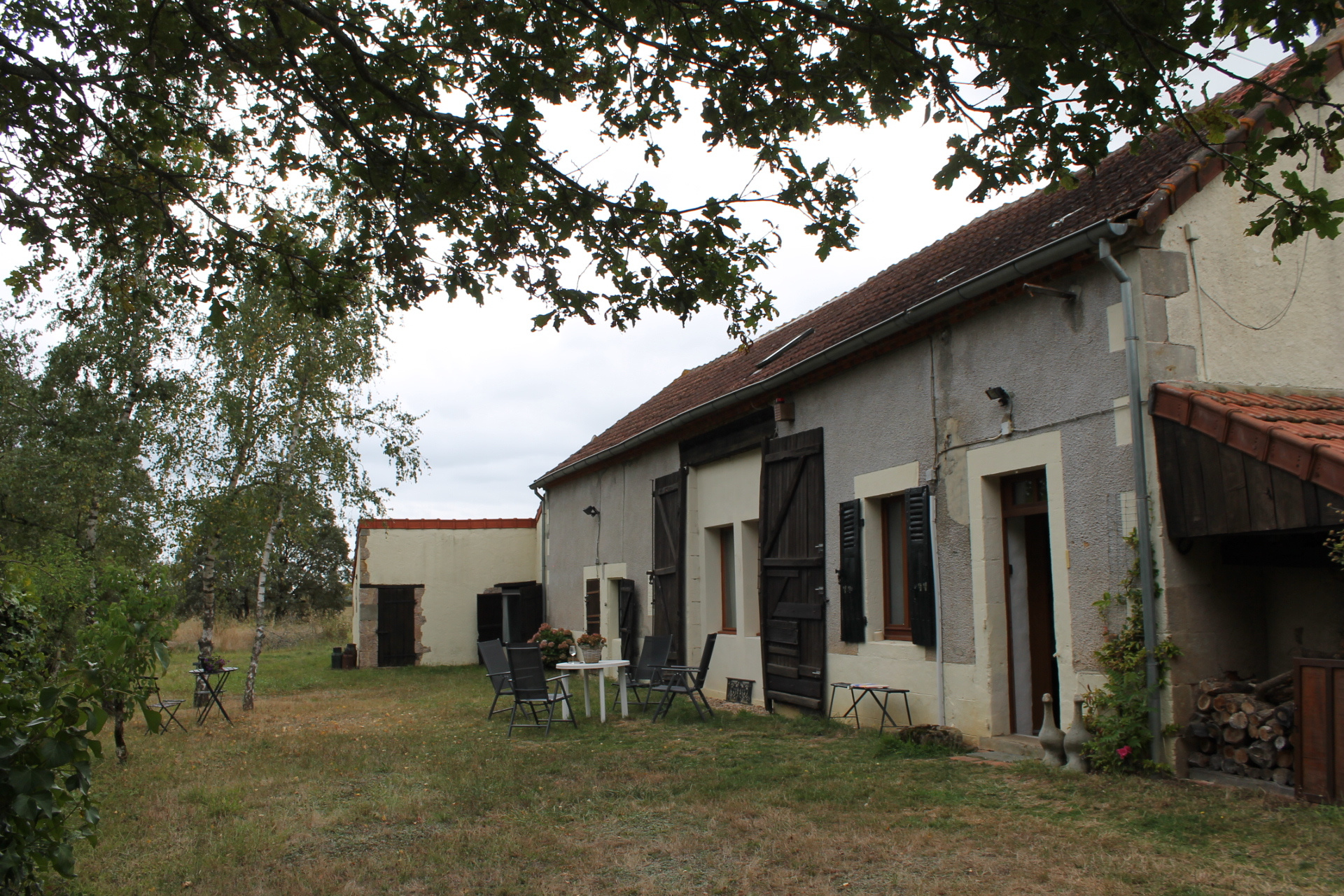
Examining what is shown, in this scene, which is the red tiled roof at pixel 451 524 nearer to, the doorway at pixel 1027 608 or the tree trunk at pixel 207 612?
the tree trunk at pixel 207 612

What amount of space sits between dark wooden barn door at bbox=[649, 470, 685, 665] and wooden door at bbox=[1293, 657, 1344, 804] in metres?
7.81

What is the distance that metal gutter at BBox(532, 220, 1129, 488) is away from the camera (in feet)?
20.0

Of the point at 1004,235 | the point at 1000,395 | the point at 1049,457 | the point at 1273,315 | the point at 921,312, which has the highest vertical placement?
the point at 1004,235

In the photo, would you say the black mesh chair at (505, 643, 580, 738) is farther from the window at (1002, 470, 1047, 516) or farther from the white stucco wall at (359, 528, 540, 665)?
the white stucco wall at (359, 528, 540, 665)

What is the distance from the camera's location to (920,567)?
7.93m

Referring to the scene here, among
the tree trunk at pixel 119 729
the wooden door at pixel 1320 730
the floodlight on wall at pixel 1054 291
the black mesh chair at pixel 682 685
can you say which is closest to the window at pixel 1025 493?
the floodlight on wall at pixel 1054 291

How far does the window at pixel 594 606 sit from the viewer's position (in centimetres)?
1547

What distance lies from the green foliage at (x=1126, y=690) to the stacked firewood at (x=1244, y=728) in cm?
26

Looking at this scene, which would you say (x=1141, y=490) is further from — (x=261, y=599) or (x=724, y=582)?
(x=261, y=599)

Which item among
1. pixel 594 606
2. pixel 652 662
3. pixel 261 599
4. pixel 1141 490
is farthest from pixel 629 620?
pixel 1141 490

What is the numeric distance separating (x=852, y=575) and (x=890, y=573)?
0.34 m

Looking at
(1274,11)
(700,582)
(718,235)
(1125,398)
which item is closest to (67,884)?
(718,235)

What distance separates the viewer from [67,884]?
4.20 m

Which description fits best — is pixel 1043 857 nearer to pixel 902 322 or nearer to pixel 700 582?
pixel 902 322
